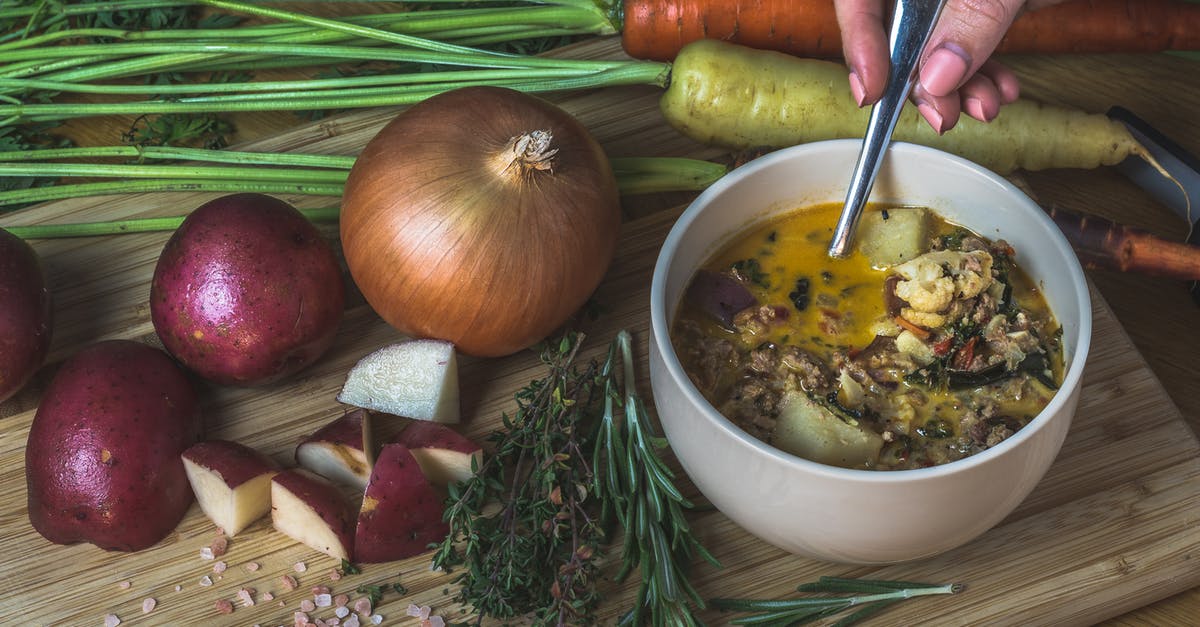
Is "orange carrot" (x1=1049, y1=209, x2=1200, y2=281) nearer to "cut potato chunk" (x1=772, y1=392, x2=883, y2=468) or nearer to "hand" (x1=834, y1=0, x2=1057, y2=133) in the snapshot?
"hand" (x1=834, y1=0, x2=1057, y2=133)

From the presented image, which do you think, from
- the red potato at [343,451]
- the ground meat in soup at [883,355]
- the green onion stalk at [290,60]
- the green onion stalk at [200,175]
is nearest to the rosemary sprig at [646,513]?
the ground meat in soup at [883,355]

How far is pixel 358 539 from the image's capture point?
1913 mm

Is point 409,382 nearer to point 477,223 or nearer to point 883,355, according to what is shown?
point 477,223

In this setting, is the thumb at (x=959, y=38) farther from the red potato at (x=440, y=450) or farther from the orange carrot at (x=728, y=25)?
the red potato at (x=440, y=450)

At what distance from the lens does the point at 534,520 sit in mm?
Answer: 1818

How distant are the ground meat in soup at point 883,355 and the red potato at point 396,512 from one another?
1.56 feet

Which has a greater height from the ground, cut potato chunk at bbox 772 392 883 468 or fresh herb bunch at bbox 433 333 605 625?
cut potato chunk at bbox 772 392 883 468

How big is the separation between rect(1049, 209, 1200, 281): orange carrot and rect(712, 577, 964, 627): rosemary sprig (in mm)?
713

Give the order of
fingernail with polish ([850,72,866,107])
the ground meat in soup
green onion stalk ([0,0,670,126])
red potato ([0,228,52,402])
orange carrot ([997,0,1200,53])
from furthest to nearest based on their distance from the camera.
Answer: orange carrot ([997,0,1200,53]) < green onion stalk ([0,0,670,126]) < red potato ([0,228,52,402]) < fingernail with polish ([850,72,866,107]) < the ground meat in soup

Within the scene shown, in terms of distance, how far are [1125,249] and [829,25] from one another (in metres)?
0.86

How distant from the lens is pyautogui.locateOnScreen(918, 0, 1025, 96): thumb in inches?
74.4

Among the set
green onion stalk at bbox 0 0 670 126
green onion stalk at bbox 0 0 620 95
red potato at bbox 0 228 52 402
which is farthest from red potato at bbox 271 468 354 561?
green onion stalk at bbox 0 0 620 95

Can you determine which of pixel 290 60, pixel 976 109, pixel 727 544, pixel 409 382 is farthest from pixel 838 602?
pixel 290 60

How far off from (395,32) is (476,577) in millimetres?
1270
